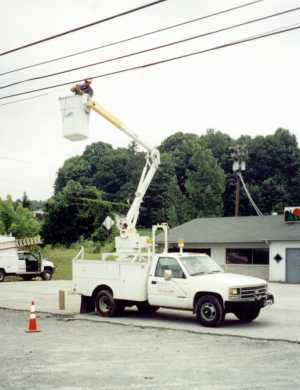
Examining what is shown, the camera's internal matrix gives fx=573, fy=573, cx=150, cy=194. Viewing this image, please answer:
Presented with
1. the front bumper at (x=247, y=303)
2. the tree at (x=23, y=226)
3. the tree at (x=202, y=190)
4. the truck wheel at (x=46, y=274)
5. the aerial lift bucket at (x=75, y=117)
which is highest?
the tree at (x=202, y=190)

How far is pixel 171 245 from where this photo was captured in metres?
37.5

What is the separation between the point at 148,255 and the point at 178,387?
319 inches

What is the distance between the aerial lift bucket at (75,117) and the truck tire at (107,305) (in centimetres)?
443

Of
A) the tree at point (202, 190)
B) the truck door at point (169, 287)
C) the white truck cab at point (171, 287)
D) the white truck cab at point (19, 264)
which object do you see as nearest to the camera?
the white truck cab at point (171, 287)

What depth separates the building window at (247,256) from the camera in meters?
34.6

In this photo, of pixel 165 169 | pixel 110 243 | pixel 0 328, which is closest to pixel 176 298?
pixel 0 328

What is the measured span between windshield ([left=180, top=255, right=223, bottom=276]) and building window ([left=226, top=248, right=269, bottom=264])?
769 inches

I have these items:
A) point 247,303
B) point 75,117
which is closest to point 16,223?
point 75,117

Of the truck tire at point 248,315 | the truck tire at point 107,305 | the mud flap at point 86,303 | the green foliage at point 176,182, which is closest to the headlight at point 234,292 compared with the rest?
the truck tire at point 248,315

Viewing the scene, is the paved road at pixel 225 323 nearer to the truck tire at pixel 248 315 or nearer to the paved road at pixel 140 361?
the truck tire at pixel 248 315

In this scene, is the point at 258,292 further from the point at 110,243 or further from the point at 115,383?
the point at 110,243

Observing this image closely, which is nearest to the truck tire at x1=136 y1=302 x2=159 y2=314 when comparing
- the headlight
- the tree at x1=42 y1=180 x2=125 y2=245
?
the headlight

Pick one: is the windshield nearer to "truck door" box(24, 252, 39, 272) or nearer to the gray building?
the gray building

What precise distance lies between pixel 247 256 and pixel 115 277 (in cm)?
2066
